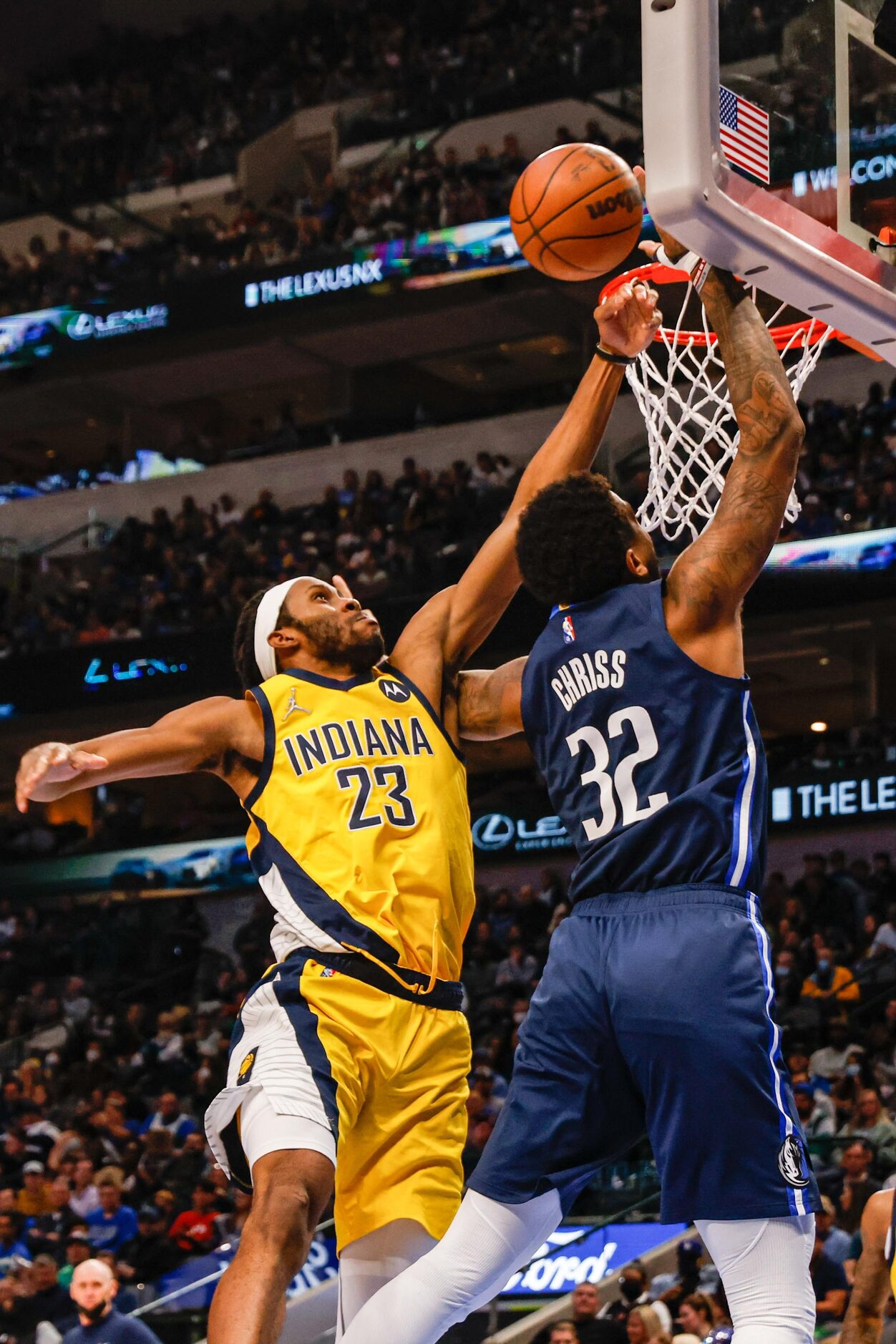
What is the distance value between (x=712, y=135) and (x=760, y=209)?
0.23 m

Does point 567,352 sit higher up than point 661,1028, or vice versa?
point 567,352

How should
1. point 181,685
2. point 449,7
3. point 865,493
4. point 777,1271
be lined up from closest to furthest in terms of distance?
point 777,1271
point 865,493
point 181,685
point 449,7

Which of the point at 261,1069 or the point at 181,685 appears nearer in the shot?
the point at 261,1069

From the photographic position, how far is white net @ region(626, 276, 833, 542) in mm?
5641

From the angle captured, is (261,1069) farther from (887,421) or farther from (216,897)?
(216,897)

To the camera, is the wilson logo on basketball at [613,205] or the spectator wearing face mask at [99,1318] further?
the spectator wearing face mask at [99,1318]

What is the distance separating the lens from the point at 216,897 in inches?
830

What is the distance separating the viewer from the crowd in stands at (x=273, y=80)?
23688mm

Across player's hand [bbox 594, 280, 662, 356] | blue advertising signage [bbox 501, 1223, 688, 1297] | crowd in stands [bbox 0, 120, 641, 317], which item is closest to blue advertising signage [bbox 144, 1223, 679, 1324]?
blue advertising signage [bbox 501, 1223, 688, 1297]

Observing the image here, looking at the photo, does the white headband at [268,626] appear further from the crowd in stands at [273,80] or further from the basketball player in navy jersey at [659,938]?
the crowd in stands at [273,80]

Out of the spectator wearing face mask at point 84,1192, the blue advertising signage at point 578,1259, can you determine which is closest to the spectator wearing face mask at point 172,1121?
the spectator wearing face mask at point 84,1192

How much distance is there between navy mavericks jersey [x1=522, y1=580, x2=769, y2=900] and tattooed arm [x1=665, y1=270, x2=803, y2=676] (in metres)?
0.05

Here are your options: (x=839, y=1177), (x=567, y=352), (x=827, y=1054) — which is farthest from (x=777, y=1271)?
(x=567, y=352)

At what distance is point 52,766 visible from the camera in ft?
14.8
